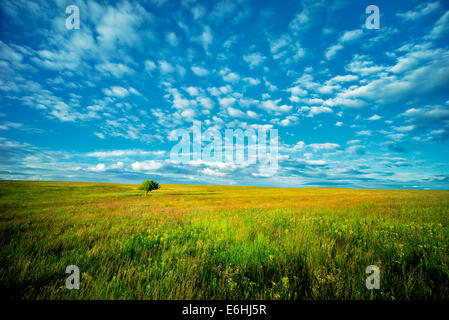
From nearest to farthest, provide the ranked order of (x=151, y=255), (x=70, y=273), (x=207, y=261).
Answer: (x=70, y=273) < (x=207, y=261) < (x=151, y=255)

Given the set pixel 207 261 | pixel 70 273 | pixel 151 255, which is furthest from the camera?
pixel 151 255

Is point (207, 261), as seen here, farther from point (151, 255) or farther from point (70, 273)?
point (70, 273)

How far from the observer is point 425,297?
261 centimetres
